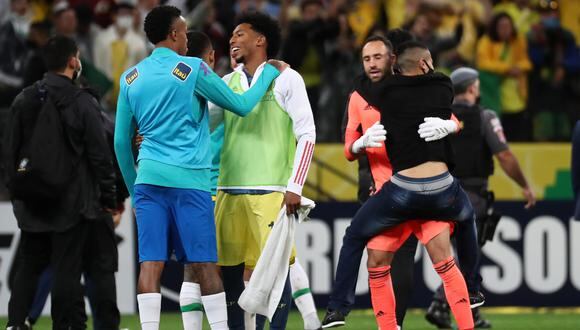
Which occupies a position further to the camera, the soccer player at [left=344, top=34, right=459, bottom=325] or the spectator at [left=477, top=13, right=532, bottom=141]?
the spectator at [left=477, top=13, right=532, bottom=141]

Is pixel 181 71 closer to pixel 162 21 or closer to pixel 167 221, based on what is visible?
pixel 162 21

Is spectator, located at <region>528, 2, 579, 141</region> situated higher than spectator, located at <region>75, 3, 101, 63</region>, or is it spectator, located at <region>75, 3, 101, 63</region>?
spectator, located at <region>75, 3, 101, 63</region>

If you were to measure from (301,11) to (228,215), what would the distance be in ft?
27.7

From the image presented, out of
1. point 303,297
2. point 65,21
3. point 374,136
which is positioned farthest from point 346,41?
point 374,136

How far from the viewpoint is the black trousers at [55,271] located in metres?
9.68

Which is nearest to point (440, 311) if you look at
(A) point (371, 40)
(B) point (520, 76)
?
(A) point (371, 40)

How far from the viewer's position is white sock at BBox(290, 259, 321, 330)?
33.1ft

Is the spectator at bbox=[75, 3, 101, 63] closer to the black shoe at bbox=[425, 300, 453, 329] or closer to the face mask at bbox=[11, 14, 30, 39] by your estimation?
the face mask at bbox=[11, 14, 30, 39]

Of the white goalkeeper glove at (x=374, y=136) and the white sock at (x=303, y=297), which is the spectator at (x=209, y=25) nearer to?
the white sock at (x=303, y=297)

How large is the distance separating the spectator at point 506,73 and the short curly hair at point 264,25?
8.05m

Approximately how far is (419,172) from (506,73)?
334 inches

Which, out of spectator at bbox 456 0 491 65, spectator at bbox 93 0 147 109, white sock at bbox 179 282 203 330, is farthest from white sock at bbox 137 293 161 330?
spectator at bbox 456 0 491 65

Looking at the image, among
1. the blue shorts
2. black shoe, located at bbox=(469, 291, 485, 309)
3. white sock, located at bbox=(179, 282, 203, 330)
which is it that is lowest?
black shoe, located at bbox=(469, 291, 485, 309)

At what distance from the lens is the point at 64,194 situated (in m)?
9.71
